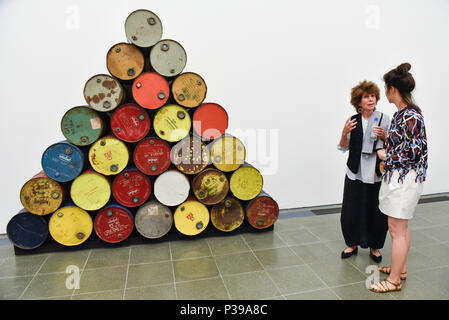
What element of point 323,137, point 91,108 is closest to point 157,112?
point 91,108

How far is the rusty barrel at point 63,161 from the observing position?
2.88 m

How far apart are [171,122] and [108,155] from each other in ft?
2.20

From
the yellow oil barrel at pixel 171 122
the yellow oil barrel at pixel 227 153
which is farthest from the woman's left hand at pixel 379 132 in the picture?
the yellow oil barrel at pixel 171 122

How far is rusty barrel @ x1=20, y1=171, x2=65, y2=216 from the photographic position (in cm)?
288

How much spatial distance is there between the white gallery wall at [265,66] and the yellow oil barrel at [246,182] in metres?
0.77

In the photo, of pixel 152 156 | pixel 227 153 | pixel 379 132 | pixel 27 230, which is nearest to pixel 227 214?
pixel 227 153

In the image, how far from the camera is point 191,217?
3.19 metres

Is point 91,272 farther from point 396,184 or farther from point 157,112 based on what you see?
point 396,184

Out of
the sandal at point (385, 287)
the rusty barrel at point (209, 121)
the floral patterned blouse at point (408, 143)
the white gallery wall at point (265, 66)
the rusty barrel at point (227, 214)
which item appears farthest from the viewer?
the white gallery wall at point (265, 66)

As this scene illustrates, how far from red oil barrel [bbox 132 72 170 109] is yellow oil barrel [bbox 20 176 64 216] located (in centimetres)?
112

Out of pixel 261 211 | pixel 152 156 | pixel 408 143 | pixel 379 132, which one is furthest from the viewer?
pixel 261 211

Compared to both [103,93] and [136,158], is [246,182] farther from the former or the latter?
[103,93]

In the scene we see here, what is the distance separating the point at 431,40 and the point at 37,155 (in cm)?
549

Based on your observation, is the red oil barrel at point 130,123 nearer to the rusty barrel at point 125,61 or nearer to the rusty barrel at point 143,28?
the rusty barrel at point 125,61
